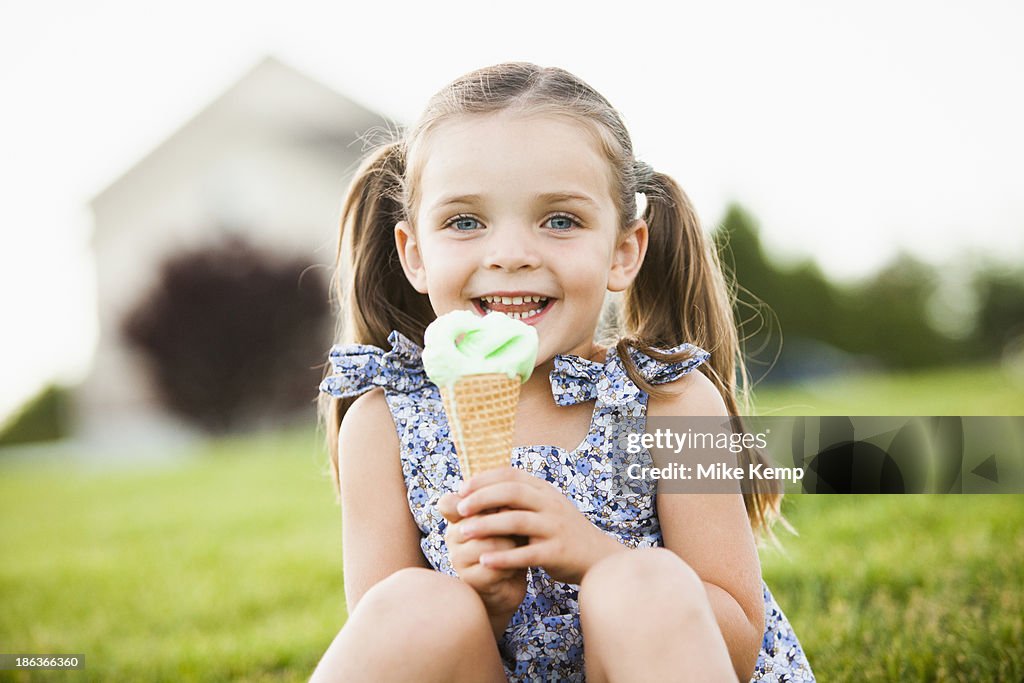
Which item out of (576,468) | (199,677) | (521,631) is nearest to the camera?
(521,631)

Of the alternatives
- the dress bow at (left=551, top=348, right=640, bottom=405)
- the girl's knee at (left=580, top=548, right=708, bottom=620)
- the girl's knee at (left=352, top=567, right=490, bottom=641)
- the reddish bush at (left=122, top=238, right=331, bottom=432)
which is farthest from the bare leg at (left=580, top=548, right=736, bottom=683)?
the reddish bush at (left=122, top=238, right=331, bottom=432)

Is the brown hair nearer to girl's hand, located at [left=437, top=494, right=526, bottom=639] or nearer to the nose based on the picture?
the nose

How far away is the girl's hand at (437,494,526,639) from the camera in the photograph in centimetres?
168

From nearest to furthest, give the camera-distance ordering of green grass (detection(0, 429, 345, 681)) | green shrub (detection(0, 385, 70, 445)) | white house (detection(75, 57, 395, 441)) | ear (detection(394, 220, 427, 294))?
ear (detection(394, 220, 427, 294))
green grass (detection(0, 429, 345, 681))
green shrub (detection(0, 385, 70, 445))
white house (detection(75, 57, 395, 441))

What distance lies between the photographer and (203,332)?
17.1 m

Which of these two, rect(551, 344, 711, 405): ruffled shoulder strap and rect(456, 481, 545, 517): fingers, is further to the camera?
rect(551, 344, 711, 405): ruffled shoulder strap

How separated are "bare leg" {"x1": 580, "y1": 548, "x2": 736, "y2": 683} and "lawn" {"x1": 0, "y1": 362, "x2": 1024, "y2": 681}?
1.28 meters

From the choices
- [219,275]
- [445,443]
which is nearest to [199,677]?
[445,443]

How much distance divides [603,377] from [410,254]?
578mm

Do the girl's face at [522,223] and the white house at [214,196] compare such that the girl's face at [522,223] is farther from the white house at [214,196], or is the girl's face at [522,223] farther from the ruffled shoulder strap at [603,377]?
the white house at [214,196]

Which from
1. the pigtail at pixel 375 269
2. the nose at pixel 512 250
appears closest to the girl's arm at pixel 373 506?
the pigtail at pixel 375 269

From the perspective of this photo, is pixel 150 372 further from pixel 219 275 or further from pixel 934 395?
pixel 934 395

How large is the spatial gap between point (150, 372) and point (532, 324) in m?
16.5

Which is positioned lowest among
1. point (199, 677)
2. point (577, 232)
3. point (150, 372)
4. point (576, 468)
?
point (199, 677)
